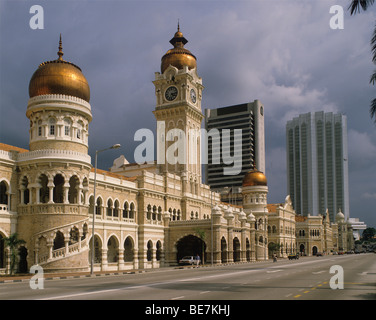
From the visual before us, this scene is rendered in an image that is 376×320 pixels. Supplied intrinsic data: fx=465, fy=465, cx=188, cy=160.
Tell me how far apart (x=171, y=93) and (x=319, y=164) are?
13749 centimetres

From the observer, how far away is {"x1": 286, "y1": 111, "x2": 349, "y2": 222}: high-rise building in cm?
19212

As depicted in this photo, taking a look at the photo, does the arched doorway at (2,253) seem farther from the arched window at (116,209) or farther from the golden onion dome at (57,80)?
the arched window at (116,209)

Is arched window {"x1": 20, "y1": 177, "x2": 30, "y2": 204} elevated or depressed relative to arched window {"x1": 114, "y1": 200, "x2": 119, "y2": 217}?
elevated

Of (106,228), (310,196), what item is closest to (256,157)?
(310,196)

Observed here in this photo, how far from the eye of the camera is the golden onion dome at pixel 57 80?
131 ft

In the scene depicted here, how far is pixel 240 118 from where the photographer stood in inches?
6737

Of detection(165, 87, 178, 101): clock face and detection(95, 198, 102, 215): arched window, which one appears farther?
detection(165, 87, 178, 101): clock face

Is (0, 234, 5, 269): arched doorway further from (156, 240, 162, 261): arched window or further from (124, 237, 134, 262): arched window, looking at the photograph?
(156, 240, 162, 261): arched window

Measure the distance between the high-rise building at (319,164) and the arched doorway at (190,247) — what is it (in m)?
141

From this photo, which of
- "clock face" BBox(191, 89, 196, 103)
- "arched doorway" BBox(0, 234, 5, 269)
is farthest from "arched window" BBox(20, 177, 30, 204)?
"clock face" BBox(191, 89, 196, 103)

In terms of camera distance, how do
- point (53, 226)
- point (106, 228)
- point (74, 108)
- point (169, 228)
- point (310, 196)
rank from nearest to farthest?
point (53, 226) < point (74, 108) < point (106, 228) < point (169, 228) < point (310, 196)

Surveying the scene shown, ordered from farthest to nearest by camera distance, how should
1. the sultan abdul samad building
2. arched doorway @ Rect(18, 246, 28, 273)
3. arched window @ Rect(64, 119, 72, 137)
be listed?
arched window @ Rect(64, 119, 72, 137) < arched doorway @ Rect(18, 246, 28, 273) < the sultan abdul samad building
